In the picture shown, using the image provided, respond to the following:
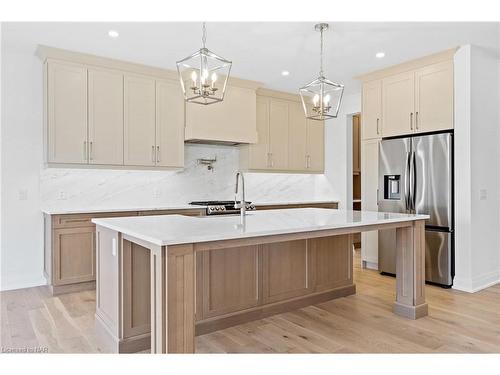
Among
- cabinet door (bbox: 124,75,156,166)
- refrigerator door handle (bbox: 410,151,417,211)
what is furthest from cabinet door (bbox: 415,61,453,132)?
cabinet door (bbox: 124,75,156,166)

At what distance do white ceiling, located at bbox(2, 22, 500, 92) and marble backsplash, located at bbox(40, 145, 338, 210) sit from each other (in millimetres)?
1415

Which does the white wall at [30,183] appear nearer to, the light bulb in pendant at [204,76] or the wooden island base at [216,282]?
the wooden island base at [216,282]

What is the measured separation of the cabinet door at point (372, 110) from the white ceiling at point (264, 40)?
0.35 m

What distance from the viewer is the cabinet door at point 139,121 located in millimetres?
4551

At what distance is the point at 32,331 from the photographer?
2926mm

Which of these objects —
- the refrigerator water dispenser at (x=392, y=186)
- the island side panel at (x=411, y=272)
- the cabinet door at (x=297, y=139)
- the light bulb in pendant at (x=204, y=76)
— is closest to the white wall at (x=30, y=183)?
the cabinet door at (x=297, y=139)

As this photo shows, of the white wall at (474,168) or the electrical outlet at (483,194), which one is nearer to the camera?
the white wall at (474,168)

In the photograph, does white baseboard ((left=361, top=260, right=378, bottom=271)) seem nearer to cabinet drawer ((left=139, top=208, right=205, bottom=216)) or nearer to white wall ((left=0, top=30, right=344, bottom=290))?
cabinet drawer ((left=139, top=208, right=205, bottom=216))

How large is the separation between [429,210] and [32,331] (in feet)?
13.1

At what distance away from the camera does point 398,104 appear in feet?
15.4

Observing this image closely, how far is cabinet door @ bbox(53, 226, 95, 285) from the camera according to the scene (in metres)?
3.92

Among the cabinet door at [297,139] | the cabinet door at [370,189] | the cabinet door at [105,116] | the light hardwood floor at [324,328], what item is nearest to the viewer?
the light hardwood floor at [324,328]
